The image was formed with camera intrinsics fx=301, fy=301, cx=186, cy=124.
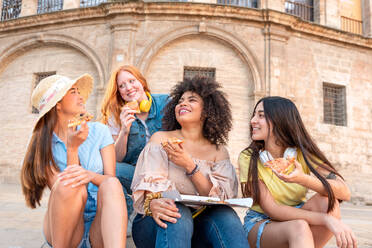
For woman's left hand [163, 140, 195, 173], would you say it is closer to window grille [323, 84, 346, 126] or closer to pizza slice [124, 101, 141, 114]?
pizza slice [124, 101, 141, 114]

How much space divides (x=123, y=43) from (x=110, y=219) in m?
9.73

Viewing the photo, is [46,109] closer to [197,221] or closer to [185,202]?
[185,202]

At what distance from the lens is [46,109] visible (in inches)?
94.8

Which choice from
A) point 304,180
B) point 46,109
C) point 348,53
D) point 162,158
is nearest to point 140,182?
point 162,158

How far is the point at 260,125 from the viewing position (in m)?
2.67

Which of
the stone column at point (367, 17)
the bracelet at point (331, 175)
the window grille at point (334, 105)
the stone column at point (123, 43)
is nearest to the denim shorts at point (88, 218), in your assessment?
the bracelet at point (331, 175)

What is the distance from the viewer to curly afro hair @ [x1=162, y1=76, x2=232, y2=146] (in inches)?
109

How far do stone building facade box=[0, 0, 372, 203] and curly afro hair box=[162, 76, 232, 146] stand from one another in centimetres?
800

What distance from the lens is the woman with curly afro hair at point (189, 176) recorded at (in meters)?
2.08

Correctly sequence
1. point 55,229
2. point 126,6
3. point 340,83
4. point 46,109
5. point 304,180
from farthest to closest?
point 340,83 → point 126,6 → point 46,109 → point 304,180 → point 55,229

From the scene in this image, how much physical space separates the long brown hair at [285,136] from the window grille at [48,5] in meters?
13.1

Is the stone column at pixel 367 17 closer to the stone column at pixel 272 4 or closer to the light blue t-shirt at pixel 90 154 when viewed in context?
the stone column at pixel 272 4

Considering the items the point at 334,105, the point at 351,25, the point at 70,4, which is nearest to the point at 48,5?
the point at 70,4

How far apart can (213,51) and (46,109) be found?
9.61 metres
